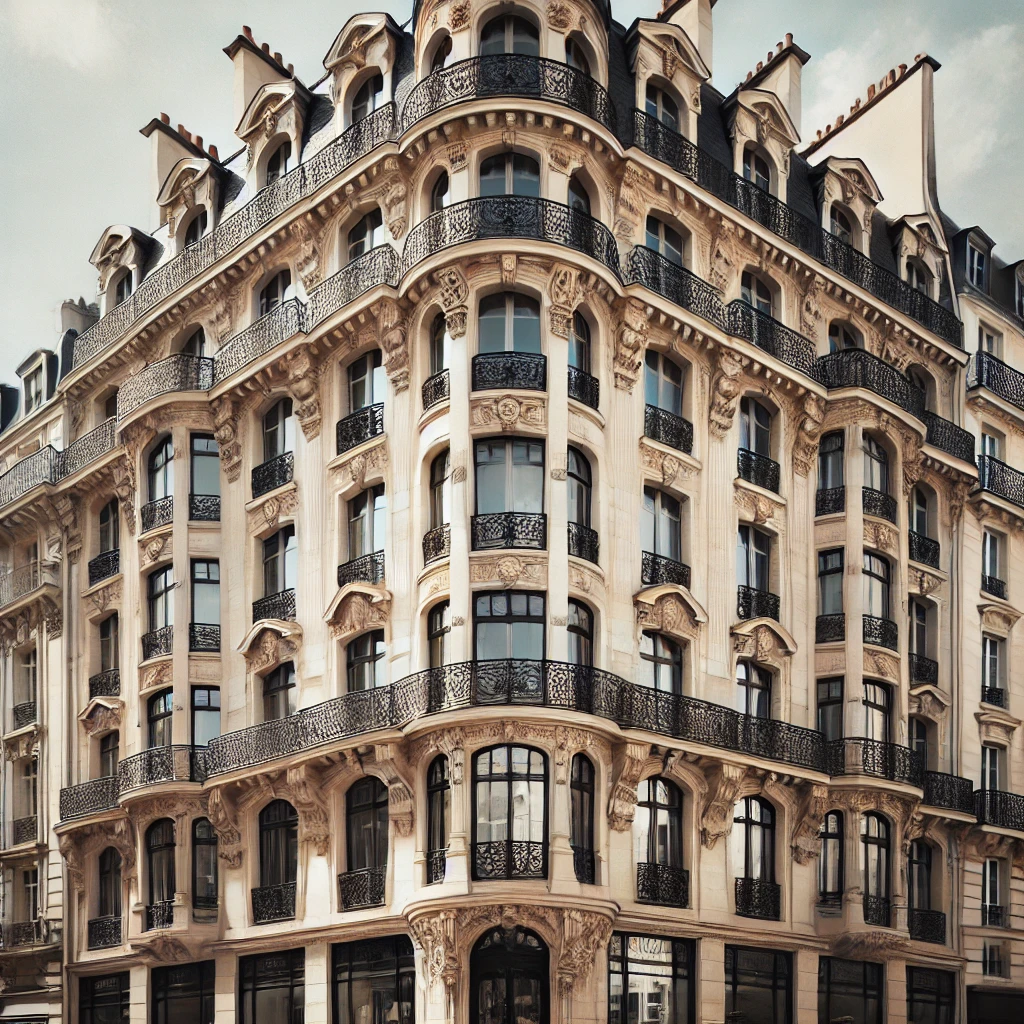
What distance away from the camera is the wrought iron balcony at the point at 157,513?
1280 inches

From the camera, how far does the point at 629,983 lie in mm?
26547

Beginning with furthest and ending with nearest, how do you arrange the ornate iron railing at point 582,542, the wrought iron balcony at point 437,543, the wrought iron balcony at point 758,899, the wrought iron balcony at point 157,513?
the wrought iron balcony at point 157,513
the wrought iron balcony at point 758,899
the ornate iron railing at point 582,542
the wrought iron balcony at point 437,543

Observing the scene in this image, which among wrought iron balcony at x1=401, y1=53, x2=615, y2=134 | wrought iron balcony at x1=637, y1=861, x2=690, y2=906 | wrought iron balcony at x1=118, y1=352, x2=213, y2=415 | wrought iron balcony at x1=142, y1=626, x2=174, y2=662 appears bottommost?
wrought iron balcony at x1=637, y1=861, x2=690, y2=906

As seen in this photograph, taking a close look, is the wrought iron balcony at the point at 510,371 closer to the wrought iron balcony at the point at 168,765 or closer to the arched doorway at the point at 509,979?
the arched doorway at the point at 509,979

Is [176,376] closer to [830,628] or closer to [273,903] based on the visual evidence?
[273,903]

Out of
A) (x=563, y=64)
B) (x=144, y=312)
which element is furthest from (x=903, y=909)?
(x=144, y=312)

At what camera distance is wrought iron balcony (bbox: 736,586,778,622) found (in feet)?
98.8

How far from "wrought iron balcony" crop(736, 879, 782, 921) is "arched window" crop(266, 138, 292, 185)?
54.8ft

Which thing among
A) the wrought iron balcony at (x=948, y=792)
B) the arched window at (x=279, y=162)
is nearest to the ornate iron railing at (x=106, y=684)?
the arched window at (x=279, y=162)

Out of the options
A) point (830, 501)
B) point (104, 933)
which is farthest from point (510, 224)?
point (104, 933)

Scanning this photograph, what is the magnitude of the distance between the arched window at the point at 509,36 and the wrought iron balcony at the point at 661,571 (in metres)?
9.11

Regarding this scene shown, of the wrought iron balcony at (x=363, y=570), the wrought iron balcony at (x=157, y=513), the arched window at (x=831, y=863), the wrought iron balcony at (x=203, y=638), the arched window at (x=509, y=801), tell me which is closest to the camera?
the arched window at (x=509, y=801)

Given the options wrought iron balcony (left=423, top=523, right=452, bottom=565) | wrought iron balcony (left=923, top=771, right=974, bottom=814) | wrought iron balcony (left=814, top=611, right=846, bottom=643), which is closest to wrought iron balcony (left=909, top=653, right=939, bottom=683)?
wrought iron balcony (left=923, top=771, right=974, bottom=814)

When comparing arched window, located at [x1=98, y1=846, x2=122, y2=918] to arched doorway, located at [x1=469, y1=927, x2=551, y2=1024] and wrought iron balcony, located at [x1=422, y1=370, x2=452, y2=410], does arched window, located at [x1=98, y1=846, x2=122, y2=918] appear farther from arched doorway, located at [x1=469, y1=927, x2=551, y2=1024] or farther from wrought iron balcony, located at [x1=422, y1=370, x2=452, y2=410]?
wrought iron balcony, located at [x1=422, y1=370, x2=452, y2=410]
